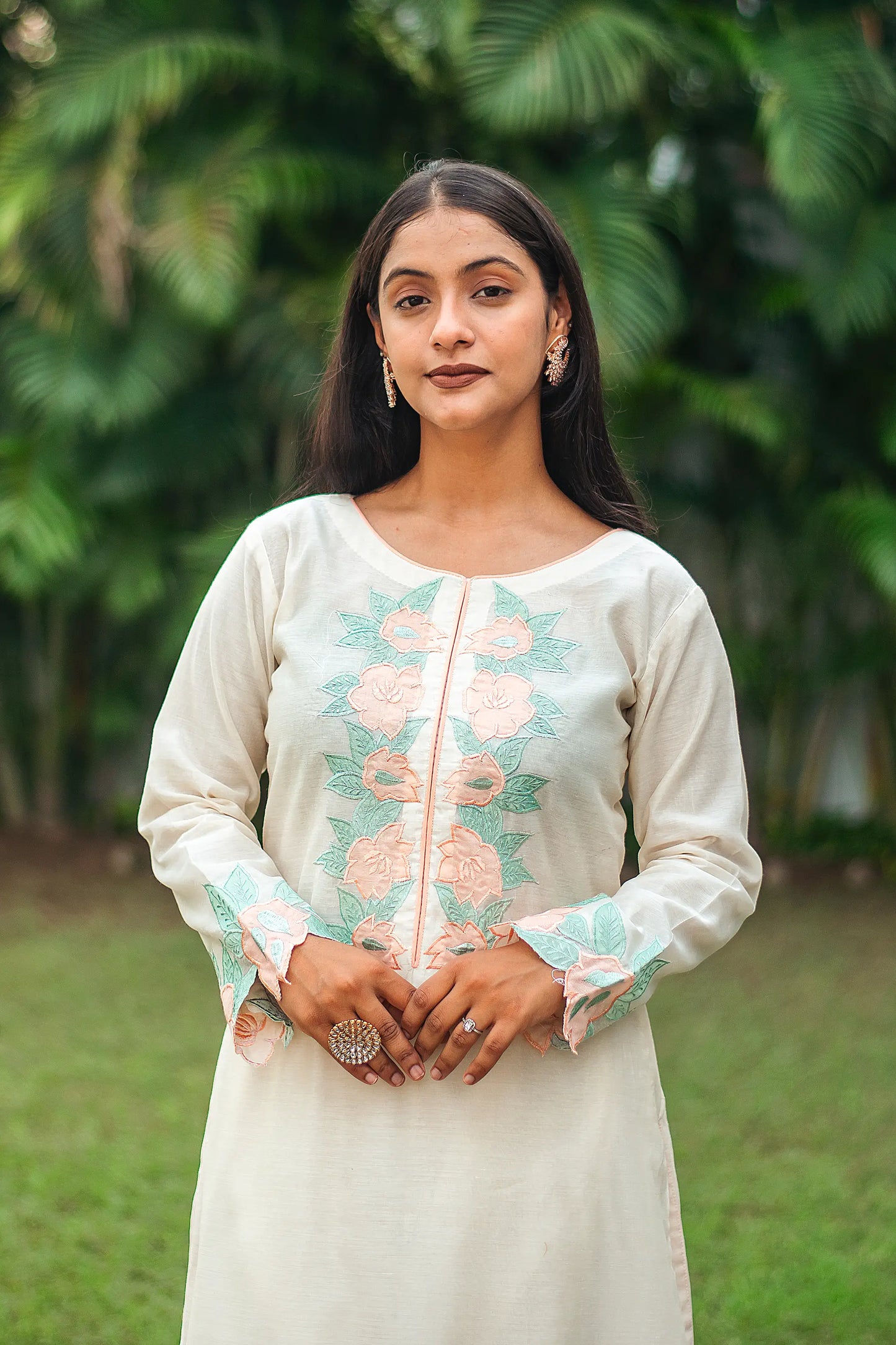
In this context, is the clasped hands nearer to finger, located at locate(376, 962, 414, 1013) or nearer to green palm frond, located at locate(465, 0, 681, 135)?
finger, located at locate(376, 962, 414, 1013)

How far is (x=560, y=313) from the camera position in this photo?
1.73 meters

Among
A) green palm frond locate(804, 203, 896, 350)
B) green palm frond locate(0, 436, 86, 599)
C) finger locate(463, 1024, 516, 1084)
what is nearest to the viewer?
finger locate(463, 1024, 516, 1084)


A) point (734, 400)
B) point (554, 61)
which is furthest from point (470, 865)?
point (554, 61)

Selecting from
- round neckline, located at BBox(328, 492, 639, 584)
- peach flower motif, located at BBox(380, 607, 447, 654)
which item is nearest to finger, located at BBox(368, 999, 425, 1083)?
peach flower motif, located at BBox(380, 607, 447, 654)

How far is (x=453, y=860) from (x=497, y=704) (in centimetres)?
18

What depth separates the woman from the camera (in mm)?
1526

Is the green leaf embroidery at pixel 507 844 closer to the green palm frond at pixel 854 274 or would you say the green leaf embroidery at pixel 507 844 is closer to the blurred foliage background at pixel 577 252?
the blurred foliage background at pixel 577 252

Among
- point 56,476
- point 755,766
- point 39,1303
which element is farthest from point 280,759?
point 755,766

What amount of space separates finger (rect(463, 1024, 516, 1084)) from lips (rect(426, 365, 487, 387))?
71cm

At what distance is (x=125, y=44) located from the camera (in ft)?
18.2

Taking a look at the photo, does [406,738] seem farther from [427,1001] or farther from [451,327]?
[451,327]

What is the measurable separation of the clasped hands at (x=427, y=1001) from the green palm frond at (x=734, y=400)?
13.4 ft

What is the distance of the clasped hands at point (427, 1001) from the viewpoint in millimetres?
1483

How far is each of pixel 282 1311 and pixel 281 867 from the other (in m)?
0.48
